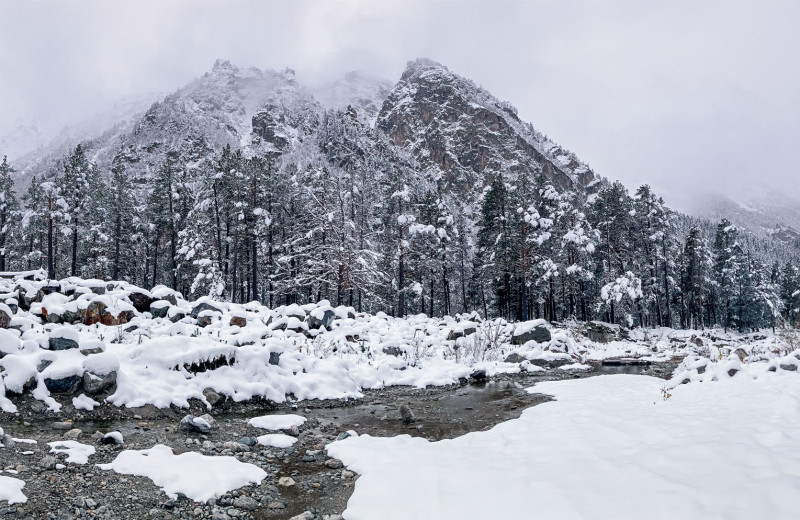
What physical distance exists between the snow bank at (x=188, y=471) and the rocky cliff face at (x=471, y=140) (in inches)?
6242

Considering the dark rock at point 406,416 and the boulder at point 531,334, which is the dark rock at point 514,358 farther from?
the dark rock at point 406,416

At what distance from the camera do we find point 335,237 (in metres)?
26.6

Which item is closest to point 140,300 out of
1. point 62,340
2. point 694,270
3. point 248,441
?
point 62,340

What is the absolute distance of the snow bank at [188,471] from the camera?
486 cm

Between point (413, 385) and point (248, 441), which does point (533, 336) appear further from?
point (248, 441)

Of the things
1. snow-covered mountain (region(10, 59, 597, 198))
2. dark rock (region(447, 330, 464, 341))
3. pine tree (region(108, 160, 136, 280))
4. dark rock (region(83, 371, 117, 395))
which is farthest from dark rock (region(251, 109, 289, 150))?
dark rock (region(83, 371, 117, 395))

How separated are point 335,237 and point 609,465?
76.0ft

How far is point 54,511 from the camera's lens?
4082 millimetres

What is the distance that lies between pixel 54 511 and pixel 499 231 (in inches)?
1359

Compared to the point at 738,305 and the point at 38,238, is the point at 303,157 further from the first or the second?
the point at 738,305

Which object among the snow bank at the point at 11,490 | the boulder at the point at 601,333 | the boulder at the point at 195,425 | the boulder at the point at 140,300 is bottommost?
the boulder at the point at 601,333

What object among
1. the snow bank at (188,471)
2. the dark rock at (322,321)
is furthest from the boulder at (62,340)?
the dark rock at (322,321)

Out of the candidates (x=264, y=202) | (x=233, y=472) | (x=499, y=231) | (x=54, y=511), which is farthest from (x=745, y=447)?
(x=264, y=202)

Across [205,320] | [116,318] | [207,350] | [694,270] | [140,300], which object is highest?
[694,270]
